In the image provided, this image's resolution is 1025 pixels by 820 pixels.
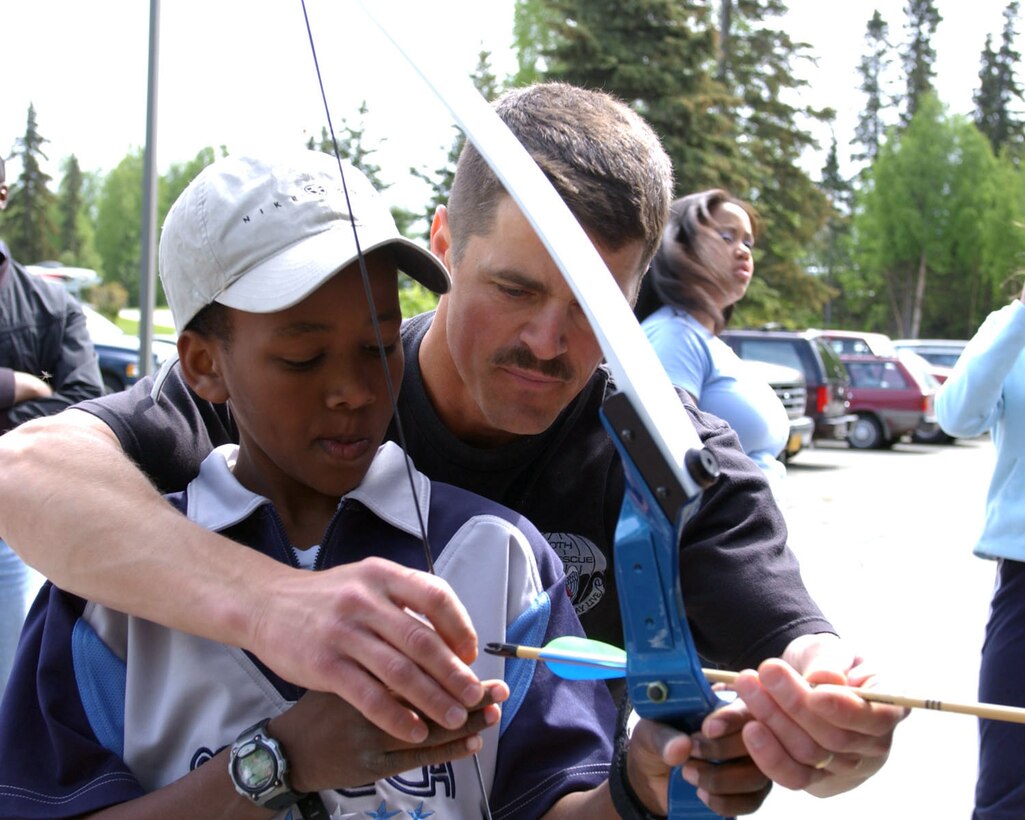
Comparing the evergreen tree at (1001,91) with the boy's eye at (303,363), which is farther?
the evergreen tree at (1001,91)

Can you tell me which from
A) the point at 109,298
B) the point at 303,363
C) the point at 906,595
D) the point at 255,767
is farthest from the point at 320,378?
the point at 109,298

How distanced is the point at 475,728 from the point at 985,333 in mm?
2558

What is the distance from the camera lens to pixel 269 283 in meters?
1.57

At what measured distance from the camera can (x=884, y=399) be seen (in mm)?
20547

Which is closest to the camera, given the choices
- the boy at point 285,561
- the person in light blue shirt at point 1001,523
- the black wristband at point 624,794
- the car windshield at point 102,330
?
the black wristband at point 624,794

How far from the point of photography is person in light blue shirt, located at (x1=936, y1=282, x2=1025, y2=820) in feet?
9.69

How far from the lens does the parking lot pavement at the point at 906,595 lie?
4711 mm

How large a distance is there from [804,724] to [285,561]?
78 cm

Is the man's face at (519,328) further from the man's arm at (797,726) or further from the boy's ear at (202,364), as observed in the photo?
the man's arm at (797,726)

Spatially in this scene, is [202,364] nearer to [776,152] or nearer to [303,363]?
[303,363]

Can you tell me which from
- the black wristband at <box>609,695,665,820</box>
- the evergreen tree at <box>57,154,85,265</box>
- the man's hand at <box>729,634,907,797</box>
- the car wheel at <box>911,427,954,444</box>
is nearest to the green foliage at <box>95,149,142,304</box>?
the evergreen tree at <box>57,154,85,265</box>

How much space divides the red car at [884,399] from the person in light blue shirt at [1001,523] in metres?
17.6

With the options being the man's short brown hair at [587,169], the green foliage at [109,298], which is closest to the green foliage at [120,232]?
the green foliage at [109,298]

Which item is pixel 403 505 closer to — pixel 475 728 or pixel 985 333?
pixel 475 728
